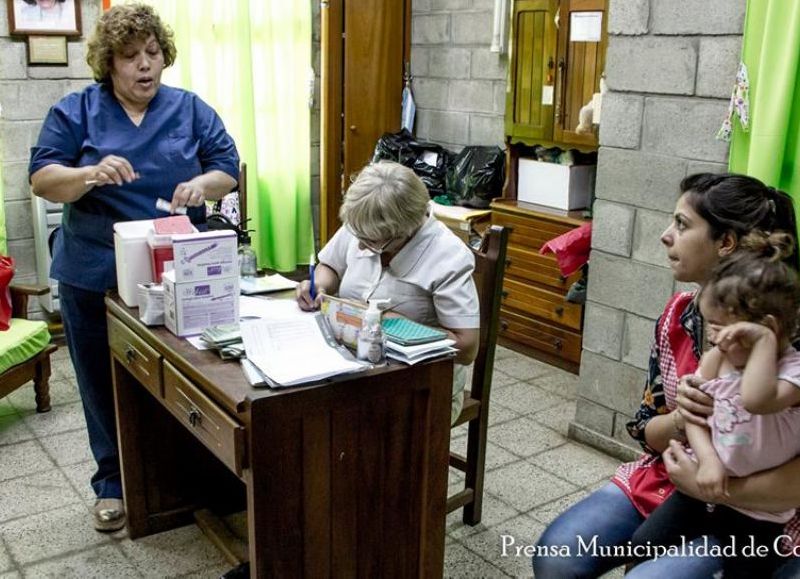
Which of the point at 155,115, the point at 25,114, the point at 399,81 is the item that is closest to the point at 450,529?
the point at 155,115

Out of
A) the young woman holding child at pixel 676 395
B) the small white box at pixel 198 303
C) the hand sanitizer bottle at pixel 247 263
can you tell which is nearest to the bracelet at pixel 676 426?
the young woman holding child at pixel 676 395

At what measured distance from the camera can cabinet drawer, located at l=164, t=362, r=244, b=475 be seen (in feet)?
5.74

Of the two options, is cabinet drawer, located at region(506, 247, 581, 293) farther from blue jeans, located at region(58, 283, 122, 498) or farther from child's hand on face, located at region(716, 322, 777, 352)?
child's hand on face, located at region(716, 322, 777, 352)

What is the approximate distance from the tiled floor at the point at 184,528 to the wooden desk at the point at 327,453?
1.89ft

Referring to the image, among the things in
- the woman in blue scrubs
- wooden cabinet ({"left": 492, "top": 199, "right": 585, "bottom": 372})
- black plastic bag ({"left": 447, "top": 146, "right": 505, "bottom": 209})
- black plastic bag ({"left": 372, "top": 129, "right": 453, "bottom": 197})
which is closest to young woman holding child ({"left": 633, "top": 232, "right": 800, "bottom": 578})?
the woman in blue scrubs

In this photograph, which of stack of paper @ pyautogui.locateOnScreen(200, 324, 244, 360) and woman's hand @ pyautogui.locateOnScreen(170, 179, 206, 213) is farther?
woman's hand @ pyautogui.locateOnScreen(170, 179, 206, 213)

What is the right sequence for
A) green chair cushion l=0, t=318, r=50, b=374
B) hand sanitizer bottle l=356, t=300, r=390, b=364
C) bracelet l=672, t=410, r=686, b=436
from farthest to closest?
green chair cushion l=0, t=318, r=50, b=374, hand sanitizer bottle l=356, t=300, r=390, b=364, bracelet l=672, t=410, r=686, b=436

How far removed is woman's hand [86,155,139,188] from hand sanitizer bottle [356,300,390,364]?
927mm

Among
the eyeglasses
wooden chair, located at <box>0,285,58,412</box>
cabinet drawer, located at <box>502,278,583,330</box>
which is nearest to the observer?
the eyeglasses

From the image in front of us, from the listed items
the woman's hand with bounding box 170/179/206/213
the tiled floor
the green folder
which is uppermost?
the woman's hand with bounding box 170/179/206/213

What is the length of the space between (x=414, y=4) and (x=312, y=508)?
13.5 feet

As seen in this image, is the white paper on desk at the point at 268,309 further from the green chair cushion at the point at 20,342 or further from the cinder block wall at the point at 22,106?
the cinder block wall at the point at 22,106

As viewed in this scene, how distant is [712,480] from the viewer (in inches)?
→ 58.4

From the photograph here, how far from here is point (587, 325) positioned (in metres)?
3.28
